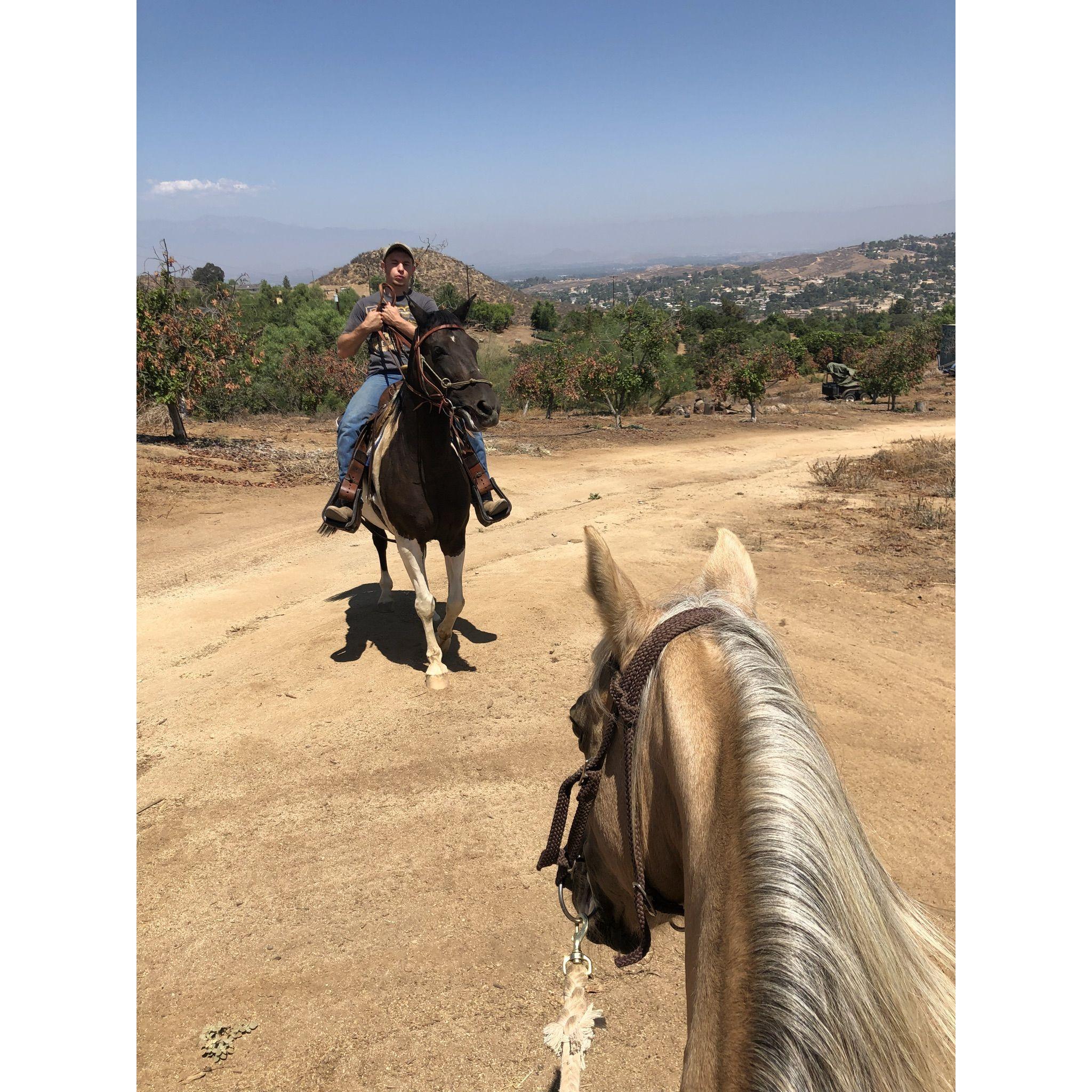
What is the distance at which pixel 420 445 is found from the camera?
215 inches

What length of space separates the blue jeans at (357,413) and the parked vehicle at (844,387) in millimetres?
29540

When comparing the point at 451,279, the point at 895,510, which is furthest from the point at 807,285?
the point at 895,510

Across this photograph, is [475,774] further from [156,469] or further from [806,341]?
[806,341]

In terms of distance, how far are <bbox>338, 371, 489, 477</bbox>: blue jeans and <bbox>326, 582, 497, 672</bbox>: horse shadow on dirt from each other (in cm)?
144

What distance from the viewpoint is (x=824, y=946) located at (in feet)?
3.46

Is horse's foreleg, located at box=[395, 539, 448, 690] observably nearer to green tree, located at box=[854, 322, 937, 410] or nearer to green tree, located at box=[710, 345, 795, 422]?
green tree, located at box=[710, 345, 795, 422]

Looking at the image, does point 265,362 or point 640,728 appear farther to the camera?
point 265,362

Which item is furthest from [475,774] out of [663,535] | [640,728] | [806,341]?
[806,341]

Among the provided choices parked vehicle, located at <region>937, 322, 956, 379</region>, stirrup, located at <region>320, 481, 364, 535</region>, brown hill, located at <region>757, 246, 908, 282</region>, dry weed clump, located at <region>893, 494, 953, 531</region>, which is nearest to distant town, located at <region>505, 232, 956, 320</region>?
brown hill, located at <region>757, 246, 908, 282</region>

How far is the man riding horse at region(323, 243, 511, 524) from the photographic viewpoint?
5320 mm

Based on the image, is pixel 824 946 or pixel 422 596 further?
pixel 422 596

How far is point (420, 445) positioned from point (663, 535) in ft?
14.3

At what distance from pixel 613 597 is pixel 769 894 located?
2.46 ft

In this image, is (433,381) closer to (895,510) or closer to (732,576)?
(732,576)
